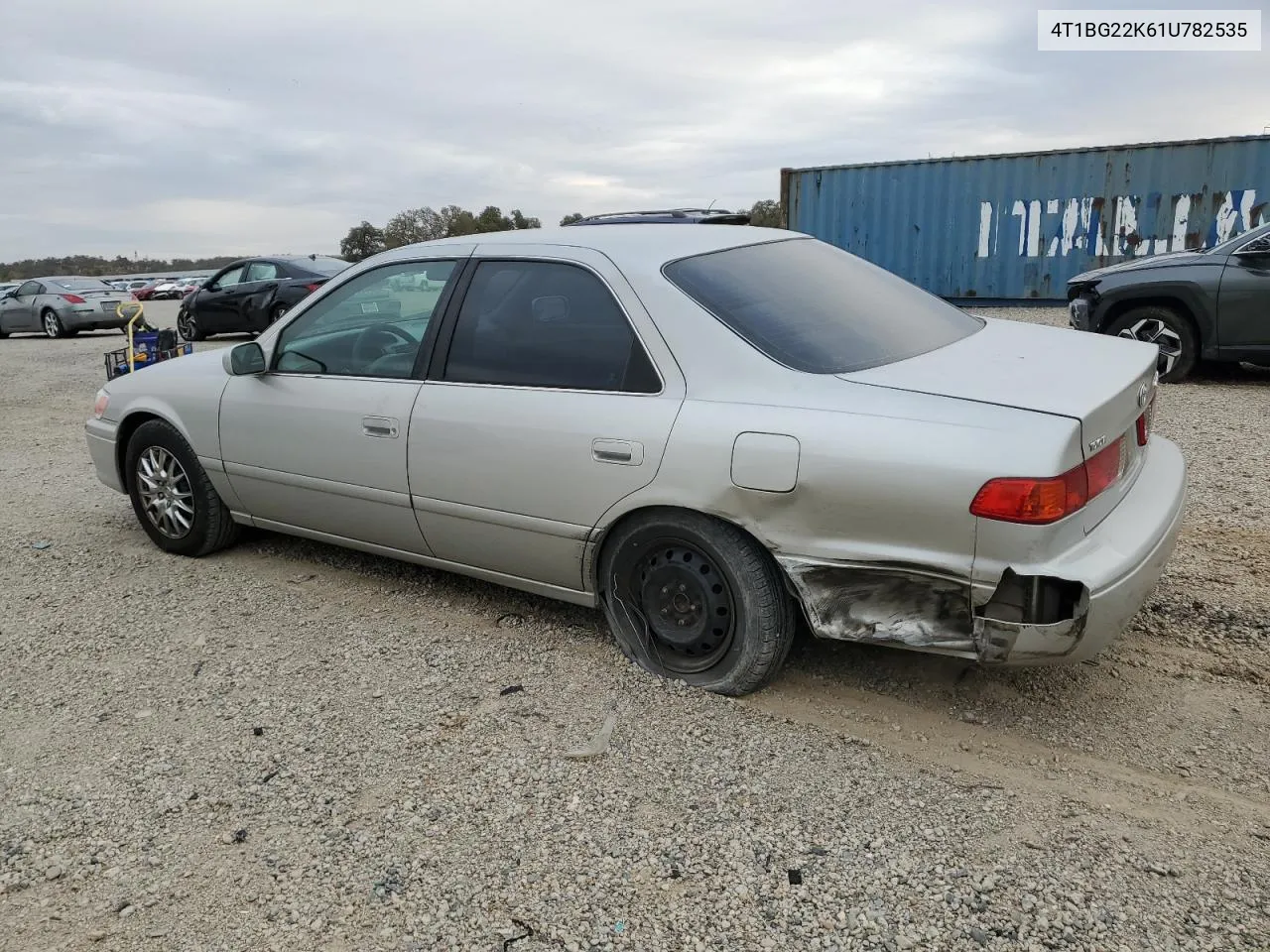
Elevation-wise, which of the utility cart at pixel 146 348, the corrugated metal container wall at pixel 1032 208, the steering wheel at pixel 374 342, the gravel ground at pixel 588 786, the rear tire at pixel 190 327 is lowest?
the gravel ground at pixel 588 786

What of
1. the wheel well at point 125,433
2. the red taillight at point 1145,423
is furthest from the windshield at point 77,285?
the red taillight at point 1145,423

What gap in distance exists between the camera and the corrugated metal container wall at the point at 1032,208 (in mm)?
13680

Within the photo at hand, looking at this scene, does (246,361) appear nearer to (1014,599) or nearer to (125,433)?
(125,433)

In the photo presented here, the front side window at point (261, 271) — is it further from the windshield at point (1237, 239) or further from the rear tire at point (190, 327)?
the windshield at point (1237, 239)

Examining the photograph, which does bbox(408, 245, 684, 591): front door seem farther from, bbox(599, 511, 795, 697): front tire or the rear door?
the rear door

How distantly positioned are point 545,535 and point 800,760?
3.86 feet

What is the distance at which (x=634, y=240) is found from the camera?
353 centimetres

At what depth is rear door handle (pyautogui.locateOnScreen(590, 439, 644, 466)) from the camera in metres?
3.09

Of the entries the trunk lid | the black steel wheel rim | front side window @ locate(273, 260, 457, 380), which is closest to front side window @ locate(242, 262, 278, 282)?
front side window @ locate(273, 260, 457, 380)

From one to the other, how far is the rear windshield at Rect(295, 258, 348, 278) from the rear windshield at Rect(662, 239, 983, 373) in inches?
511

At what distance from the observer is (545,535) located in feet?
11.1

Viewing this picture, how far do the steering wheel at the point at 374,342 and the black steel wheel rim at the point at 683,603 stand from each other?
144cm

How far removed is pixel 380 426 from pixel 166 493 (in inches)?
66.9

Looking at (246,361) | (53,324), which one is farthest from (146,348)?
(53,324)
